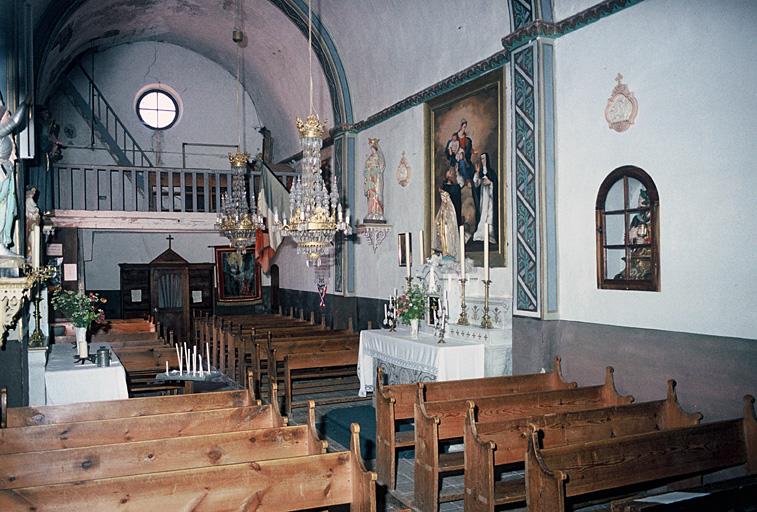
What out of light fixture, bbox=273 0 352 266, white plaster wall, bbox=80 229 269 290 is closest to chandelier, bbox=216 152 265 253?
light fixture, bbox=273 0 352 266

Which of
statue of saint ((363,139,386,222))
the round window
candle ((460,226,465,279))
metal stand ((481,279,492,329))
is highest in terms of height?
the round window

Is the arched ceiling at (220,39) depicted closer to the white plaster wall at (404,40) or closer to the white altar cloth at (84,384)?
the white plaster wall at (404,40)

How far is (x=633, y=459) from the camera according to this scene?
4.18 meters

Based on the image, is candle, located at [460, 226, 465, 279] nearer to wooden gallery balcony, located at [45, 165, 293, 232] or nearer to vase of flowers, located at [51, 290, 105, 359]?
vase of flowers, located at [51, 290, 105, 359]

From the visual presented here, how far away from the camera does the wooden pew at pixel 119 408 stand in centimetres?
480

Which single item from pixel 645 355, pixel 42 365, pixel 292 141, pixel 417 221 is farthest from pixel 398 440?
pixel 292 141

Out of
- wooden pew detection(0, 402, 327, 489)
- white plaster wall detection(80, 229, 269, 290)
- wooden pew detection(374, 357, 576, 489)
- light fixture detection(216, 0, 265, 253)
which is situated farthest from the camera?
white plaster wall detection(80, 229, 269, 290)

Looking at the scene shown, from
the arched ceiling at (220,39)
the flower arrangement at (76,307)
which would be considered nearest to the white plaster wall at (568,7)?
the flower arrangement at (76,307)

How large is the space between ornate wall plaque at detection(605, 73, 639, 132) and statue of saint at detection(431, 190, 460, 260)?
3.02 metres

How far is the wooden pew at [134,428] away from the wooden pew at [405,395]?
4.25 ft

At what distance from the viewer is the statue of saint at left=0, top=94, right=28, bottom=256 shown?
5156mm

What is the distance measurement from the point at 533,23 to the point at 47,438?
→ 6.02m

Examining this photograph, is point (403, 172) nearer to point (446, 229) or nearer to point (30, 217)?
point (446, 229)

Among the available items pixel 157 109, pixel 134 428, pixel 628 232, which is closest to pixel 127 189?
pixel 157 109
